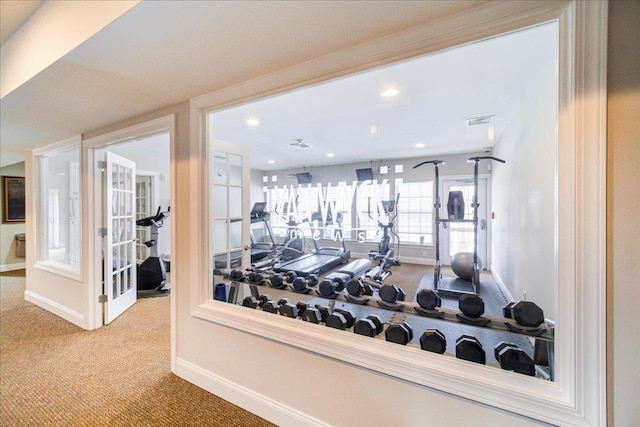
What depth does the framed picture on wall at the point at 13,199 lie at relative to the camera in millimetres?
5602

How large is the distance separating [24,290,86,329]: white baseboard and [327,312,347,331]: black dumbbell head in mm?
3184

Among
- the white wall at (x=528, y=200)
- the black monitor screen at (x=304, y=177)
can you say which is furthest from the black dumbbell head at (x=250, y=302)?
the black monitor screen at (x=304, y=177)

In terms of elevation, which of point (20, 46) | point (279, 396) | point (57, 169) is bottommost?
point (279, 396)

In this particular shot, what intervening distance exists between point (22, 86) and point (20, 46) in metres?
0.27

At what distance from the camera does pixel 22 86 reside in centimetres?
174

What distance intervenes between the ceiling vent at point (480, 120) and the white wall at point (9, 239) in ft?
29.4

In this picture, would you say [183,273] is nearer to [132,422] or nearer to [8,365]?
[132,422]

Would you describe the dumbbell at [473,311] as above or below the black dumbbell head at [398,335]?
above

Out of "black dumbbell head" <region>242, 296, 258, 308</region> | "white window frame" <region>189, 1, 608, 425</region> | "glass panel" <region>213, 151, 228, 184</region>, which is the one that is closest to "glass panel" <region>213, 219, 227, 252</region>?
"glass panel" <region>213, 151, 228, 184</region>

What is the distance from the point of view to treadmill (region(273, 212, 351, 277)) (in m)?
3.07

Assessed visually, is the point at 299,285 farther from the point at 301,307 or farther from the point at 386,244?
the point at 386,244

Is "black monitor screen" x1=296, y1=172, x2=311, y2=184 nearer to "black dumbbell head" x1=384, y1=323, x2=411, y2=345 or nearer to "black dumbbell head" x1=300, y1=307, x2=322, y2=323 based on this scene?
"black dumbbell head" x1=300, y1=307, x2=322, y2=323

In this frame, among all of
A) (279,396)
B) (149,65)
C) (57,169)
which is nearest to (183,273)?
(279,396)

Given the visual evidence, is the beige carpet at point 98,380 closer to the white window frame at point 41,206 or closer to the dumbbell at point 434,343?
the white window frame at point 41,206
